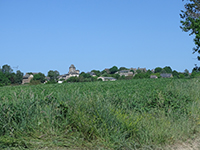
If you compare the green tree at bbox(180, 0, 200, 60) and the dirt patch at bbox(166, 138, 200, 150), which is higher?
the green tree at bbox(180, 0, 200, 60)

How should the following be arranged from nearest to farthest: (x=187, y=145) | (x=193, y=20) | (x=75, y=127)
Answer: (x=75, y=127), (x=187, y=145), (x=193, y=20)

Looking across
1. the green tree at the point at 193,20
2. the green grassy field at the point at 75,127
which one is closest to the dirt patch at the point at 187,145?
the green grassy field at the point at 75,127

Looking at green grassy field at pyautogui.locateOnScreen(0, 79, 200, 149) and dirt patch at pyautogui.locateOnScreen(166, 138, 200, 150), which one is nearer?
green grassy field at pyautogui.locateOnScreen(0, 79, 200, 149)

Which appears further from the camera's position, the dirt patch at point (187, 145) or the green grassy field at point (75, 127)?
the dirt patch at point (187, 145)

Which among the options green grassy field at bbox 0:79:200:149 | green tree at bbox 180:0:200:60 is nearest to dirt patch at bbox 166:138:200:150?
green grassy field at bbox 0:79:200:149

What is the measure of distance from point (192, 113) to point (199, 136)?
118cm

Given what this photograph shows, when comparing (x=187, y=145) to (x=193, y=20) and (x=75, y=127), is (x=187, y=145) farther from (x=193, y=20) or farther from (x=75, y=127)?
(x=193, y=20)

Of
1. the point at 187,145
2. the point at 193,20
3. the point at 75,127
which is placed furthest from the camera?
the point at 193,20

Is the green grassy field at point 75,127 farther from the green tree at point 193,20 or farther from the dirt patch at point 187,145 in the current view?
the green tree at point 193,20

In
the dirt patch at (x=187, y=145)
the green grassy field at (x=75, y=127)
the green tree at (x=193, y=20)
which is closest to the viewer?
the green grassy field at (x=75, y=127)

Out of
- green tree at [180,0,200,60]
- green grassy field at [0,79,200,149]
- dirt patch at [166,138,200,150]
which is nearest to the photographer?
green grassy field at [0,79,200,149]

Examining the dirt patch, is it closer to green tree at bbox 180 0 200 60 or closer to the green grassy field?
the green grassy field

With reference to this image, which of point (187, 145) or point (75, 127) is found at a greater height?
point (75, 127)

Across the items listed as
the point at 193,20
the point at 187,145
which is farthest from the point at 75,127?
the point at 193,20
